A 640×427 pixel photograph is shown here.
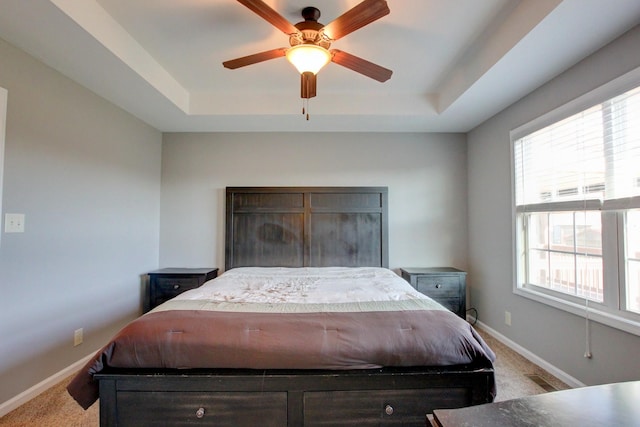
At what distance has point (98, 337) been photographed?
105 inches

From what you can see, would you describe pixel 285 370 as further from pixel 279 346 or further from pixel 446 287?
pixel 446 287

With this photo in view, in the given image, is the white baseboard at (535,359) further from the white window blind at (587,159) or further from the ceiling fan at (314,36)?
the ceiling fan at (314,36)

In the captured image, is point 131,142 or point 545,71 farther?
point 131,142

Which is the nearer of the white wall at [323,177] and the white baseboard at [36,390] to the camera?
the white baseboard at [36,390]

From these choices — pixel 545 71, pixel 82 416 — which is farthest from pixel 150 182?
pixel 545 71

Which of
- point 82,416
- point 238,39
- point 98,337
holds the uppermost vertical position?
point 238,39

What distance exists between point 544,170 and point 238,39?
8.84ft

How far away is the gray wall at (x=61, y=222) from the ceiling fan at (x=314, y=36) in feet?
4.75

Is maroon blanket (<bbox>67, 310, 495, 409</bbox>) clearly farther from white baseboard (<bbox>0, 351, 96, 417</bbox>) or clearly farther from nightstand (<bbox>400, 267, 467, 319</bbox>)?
nightstand (<bbox>400, 267, 467, 319</bbox>)

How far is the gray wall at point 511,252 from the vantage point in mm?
1816

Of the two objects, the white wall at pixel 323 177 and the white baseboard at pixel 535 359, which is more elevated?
the white wall at pixel 323 177

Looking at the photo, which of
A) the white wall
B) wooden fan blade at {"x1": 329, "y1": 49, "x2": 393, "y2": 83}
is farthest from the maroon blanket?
the white wall

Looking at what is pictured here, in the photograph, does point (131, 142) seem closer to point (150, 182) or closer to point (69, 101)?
point (150, 182)

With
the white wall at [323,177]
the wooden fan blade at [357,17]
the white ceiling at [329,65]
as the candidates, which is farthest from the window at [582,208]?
the wooden fan blade at [357,17]
